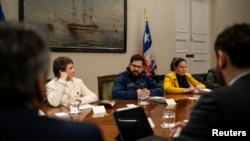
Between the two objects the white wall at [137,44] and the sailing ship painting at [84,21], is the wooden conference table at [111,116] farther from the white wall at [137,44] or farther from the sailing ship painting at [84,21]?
the sailing ship painting at [84,21]

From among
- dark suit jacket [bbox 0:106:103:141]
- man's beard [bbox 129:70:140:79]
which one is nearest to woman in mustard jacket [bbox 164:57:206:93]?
man's beard [bbox 129:70:140:79]

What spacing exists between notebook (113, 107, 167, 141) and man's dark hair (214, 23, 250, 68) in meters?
0.63

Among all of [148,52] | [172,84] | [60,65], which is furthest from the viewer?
[148,52]

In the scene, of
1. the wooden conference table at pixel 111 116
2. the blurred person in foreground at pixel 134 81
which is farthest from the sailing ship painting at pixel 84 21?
the wooden conference table at pixel 111 116

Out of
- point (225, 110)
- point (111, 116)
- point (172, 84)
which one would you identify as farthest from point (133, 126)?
point (172, 84)

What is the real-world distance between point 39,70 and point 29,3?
373cm

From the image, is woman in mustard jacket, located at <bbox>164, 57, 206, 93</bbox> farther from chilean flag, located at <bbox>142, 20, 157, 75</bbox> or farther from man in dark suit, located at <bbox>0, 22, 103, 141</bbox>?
man in dark suit, located at <bbox>0, 22, 103, 141</bbox>

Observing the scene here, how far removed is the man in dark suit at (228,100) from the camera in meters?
1.11

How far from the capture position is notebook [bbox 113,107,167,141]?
1562mm

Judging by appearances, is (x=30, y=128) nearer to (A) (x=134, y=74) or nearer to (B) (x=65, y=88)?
(B) (x=65, y=88)

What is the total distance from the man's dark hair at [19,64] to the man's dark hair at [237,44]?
744 millimetres

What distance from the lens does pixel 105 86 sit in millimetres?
3863

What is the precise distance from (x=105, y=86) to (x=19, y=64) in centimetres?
306

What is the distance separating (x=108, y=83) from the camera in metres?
3.90
